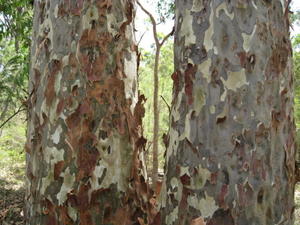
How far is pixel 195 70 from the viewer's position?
1.37 meters

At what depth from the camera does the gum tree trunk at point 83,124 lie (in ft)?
5.86

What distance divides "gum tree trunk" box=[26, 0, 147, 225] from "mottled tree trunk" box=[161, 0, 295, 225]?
506 mm

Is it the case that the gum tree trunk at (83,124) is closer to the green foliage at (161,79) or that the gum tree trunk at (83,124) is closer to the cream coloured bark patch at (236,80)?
the cream coloured bark patch at (236,80)

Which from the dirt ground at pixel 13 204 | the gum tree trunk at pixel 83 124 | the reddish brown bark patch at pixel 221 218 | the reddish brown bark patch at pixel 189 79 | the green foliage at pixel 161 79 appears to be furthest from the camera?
the green foliage at pixel 161 79

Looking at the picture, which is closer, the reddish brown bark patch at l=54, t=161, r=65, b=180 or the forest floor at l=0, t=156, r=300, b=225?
the reddish brown bark patch at l=54, t=161, r=65, b=180

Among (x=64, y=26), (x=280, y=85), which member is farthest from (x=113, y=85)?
(x=280, y=85)

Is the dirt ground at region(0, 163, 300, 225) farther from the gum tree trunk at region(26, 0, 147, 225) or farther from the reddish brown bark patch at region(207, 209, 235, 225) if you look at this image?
the reddish brown bark patch at region(207, 209, 235, 225)

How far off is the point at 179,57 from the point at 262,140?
1.51 ft

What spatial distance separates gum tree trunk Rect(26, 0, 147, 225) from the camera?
1785mm

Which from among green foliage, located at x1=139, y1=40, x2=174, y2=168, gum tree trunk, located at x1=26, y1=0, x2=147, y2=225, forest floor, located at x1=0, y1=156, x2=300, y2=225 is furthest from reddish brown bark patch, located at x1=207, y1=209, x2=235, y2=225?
green foliage, located at x1=139, y1=40, x2=174, y2=168

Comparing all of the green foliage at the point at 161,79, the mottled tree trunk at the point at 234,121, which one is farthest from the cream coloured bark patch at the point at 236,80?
the green foliage at the point at 161,79

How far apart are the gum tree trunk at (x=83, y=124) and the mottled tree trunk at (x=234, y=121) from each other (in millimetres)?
506

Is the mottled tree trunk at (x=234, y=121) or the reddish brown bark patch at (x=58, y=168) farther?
the reddish brown bark patch at (x=58, y=168)

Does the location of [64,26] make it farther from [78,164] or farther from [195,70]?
[195,70]
